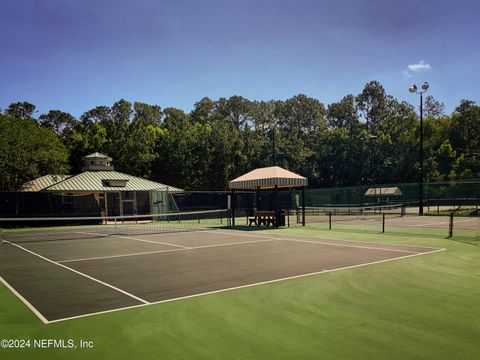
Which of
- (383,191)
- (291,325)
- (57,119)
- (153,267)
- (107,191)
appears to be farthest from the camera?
(57,119)

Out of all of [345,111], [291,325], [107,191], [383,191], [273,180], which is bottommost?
[291,325]

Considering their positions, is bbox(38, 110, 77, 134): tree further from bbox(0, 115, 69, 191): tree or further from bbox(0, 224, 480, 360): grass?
bbox(0, 224, 480, 360): grass

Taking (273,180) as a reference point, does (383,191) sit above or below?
below

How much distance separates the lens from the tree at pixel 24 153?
35.8 m

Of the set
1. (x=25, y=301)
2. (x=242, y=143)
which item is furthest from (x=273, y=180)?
(x=242, y=143)

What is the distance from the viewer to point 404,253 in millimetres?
12680

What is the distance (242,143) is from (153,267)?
4873 cm

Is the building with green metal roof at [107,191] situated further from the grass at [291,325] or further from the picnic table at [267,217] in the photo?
the grass at [291,325]

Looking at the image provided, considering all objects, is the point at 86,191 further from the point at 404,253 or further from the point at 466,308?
the point at 466,308

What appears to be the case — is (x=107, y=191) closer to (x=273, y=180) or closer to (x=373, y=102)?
(x=273, y=180)

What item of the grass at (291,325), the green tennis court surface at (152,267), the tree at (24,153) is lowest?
the green tennis court surface at (152,267)

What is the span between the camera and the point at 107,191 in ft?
126

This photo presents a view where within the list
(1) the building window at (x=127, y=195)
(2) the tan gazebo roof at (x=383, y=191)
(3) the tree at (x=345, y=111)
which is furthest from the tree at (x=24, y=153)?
(3) the tree at (x=345, y=111)

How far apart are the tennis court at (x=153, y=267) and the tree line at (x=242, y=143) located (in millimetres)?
26192
